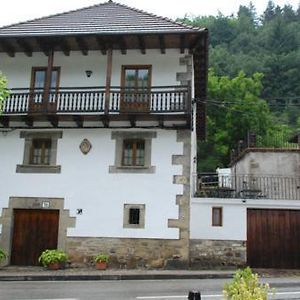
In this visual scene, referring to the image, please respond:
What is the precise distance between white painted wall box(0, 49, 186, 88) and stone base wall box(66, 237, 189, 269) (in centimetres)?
541

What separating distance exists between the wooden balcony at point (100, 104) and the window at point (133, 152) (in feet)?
1.85

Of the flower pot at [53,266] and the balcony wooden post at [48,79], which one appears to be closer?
the flower pot at [53,266]

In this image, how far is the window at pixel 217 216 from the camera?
1513cm

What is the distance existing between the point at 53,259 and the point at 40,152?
3785mm

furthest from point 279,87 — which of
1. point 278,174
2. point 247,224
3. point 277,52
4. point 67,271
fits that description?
point 67,271

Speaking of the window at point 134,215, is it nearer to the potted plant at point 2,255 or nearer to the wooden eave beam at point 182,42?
the potted plant at point 2,255

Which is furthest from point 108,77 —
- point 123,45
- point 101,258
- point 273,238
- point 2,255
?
point 273,238

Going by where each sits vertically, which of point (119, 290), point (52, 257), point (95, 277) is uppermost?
point (52, 257)

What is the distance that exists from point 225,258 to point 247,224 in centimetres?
138

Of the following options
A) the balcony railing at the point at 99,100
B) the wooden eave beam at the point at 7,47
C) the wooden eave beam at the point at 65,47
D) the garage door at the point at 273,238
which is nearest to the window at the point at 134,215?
the balcony railing at the point at 99,100

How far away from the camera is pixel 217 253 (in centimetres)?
1483

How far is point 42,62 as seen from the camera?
16203mm

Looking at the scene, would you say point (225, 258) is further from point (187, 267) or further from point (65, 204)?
point (65, 204)

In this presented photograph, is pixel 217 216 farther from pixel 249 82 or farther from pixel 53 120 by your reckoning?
pixel 249 82
